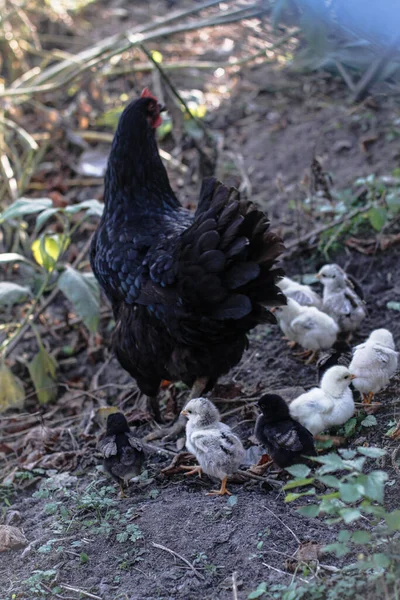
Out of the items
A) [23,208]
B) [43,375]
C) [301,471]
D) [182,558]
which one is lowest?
[43,375]

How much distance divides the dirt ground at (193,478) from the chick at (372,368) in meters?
0.13

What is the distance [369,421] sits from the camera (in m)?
3.69

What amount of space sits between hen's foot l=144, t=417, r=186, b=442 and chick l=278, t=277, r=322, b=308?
1161 millimetres

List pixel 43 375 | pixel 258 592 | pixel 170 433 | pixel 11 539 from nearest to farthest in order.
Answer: pixel 258 592 < pixel 11 539 < pixel 170 433 < pixel 43 375

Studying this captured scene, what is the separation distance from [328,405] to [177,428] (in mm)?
1050

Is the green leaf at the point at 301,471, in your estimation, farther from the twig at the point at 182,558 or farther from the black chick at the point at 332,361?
the black chick at the point at 332,361

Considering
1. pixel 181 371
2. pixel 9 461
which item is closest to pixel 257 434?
pixel 181 371

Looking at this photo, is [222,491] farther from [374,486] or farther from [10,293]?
[10,293]

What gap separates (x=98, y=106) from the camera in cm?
877

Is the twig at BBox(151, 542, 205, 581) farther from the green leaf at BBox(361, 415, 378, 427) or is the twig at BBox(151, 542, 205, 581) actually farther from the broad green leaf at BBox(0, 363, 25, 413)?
the broad green leaf at BBox(0, 363, 25, 413)

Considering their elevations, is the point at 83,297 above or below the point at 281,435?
above

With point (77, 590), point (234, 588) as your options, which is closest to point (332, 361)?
point (234, 588)

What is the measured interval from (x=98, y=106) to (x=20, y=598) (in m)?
6.87

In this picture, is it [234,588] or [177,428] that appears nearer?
[234,588]
